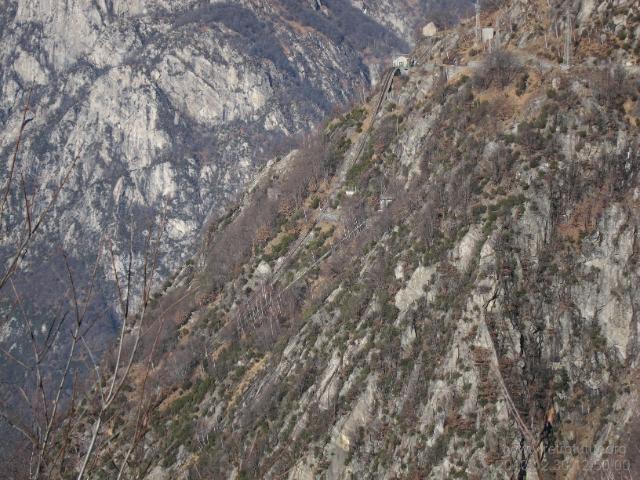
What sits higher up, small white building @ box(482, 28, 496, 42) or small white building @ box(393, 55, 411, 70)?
small white building @ box(393, 55, 411, 70)

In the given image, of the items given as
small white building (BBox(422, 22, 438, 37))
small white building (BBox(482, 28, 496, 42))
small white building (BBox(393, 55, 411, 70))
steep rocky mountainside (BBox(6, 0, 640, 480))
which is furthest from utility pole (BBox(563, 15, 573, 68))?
small white building (BBox(422, 22, 438, 37))

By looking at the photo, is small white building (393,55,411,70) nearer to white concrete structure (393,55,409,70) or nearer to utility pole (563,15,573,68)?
white concrete structure (393,55,409,70)

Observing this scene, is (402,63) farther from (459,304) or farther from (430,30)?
(459,304)

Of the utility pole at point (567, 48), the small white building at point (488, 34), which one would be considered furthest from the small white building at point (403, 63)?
the utility pole at point (567, 48)

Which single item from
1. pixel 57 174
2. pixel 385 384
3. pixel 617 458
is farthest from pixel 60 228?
pixel 617 458

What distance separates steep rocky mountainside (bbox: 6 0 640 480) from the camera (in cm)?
4103

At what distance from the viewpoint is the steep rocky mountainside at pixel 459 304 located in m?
41.0

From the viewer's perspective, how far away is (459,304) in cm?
4459

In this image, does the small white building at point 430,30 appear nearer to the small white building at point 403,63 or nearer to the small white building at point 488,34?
the small white building at point 403,63

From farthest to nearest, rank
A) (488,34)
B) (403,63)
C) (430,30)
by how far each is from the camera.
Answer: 1. (430,30)
2. (403,63)
3. (488,34)

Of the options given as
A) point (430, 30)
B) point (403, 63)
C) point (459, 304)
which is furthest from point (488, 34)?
point (459, 304)

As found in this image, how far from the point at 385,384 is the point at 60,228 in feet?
497

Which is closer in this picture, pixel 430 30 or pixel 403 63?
pixel 403 63

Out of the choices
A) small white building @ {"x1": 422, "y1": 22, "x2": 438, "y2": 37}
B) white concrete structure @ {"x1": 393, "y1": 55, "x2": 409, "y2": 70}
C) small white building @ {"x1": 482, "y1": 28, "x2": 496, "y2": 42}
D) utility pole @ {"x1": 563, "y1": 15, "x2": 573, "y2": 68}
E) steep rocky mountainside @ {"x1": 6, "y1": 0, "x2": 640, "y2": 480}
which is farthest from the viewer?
small white building @ {"x1": 422, "y1": 22, "x2": 438, "y2": 37}
